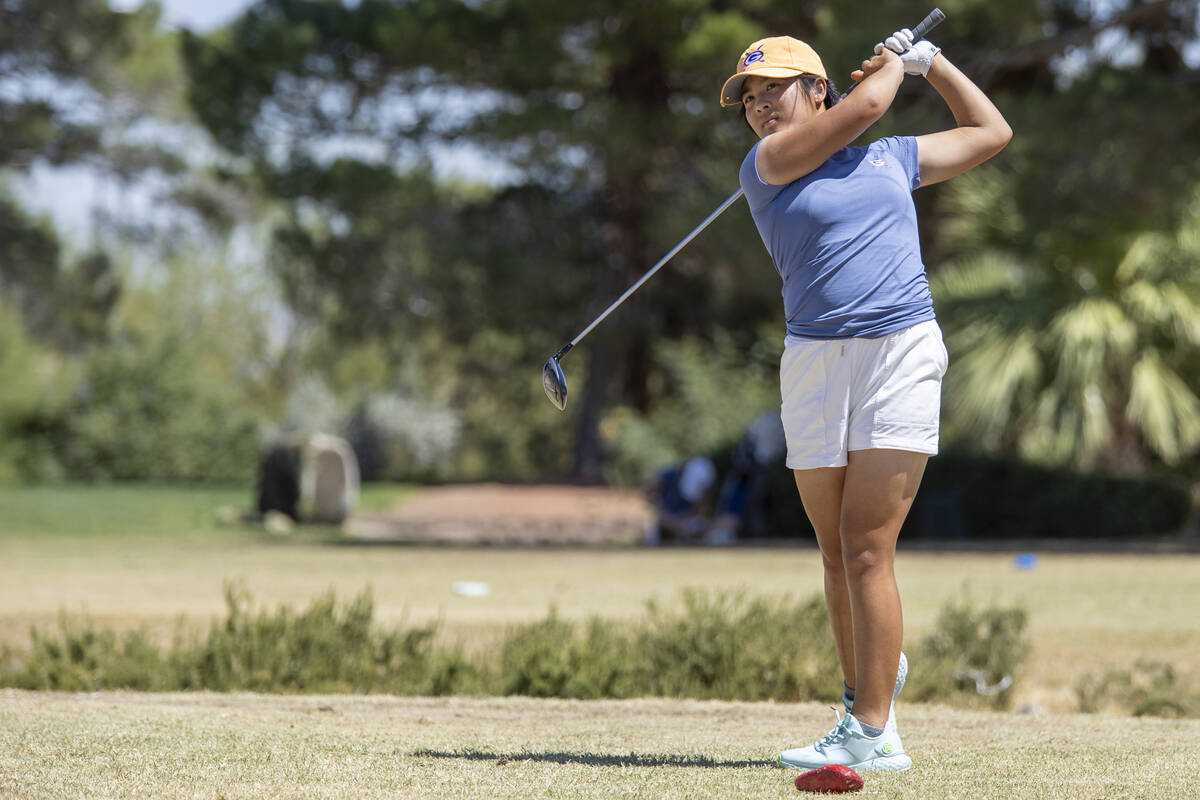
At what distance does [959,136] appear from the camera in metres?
4.04

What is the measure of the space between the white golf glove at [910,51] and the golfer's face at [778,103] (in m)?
0.23

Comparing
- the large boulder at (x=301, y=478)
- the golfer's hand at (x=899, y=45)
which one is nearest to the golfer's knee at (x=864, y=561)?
the golfer's hand at (x=899, y=45)

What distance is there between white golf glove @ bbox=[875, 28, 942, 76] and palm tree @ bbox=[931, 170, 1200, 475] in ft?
39.8

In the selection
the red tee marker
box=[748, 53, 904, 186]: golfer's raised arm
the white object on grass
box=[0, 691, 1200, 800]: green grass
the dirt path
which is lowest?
the dirt path

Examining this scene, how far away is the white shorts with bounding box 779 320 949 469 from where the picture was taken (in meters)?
3.77

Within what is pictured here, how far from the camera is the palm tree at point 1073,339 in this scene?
1603 cm

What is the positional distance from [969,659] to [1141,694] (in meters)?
0.76

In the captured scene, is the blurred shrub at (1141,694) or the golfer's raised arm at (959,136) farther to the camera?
the blurred shrub at (1141,694)

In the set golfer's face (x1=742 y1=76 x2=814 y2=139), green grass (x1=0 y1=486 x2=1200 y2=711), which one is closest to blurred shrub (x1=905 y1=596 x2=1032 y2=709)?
green grass (x1=0 y1=486 x2=1200 y2=711)

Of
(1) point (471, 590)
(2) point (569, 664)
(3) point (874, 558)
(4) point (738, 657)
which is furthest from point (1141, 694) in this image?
(1) point (471, 590)

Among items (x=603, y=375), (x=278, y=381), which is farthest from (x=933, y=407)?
(x=278, y=381)

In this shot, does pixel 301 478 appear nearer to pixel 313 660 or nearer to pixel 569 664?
pixel 313 660

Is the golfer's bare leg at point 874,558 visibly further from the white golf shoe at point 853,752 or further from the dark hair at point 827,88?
the dark hair at point 827,88

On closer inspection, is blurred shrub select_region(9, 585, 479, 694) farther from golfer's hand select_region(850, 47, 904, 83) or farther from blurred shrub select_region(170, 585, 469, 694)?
golfer's hand select_region(850, 47, 904, 83)
